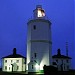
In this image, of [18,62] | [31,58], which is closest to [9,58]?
[18,62]

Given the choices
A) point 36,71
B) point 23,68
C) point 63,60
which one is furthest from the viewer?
point 63,60

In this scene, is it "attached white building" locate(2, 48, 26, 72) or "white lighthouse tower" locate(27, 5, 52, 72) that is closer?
"white lighthouse tower" locate(27, 5, 52, 72)

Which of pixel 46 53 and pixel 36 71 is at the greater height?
pixel 46 53

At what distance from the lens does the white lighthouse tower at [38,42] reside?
4022 cm

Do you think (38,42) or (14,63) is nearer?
(38,42)

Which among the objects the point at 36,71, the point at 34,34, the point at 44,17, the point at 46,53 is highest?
the point at 44,17

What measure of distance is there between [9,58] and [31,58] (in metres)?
12.5

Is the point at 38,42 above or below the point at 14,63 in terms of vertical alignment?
above

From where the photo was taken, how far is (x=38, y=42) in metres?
40.5

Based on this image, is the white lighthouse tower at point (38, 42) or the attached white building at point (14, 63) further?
the attached white building at point (14, 63)

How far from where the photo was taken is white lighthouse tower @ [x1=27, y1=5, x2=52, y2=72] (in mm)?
40219

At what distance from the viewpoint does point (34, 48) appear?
133 feet

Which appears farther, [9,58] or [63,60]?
[63,60]

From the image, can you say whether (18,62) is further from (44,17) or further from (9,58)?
(44,17)
